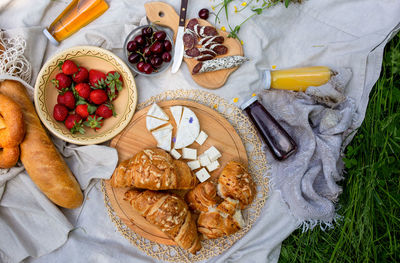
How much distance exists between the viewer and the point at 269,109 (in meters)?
2.41

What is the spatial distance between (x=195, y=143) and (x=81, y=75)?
1104 mm

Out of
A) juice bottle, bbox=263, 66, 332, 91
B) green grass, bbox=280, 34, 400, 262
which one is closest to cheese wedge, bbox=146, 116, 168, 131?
juice bottle, bbox=263, 66, 332, 91

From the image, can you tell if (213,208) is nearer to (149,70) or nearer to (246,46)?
(149,70)

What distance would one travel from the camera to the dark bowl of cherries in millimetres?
2328

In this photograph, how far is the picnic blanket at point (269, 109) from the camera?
89.7 inches

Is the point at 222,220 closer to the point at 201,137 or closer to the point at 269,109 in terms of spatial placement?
the point at 201,137

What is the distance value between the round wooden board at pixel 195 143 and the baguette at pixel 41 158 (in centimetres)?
38

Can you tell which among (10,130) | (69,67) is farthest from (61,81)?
(10,130)

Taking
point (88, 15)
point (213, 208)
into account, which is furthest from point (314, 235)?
point (88, 15)

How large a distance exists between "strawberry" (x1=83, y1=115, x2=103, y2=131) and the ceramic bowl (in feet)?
0.20

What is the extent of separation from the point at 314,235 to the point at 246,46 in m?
1.79

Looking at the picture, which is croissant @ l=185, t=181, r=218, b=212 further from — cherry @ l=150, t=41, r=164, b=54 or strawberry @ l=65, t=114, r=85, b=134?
cherry @ l=150, t=41, r=164, b=54

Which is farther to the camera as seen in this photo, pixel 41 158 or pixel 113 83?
pixel 113 83

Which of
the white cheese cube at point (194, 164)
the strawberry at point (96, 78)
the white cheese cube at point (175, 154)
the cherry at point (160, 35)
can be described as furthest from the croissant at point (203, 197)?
the cherry at point (160, 35)
